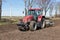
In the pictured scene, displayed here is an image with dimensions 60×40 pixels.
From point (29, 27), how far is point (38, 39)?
6.10 meters

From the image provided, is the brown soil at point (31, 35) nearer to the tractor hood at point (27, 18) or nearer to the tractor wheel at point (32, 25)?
the tractor wheel at point (32, 25)

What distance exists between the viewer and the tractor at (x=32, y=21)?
1905 cm

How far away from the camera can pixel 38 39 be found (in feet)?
43.6

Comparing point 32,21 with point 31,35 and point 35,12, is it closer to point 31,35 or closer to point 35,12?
point 35,12

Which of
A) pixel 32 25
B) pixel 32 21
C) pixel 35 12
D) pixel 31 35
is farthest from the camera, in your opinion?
pixel 35 12

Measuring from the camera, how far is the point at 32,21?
19266 millimetres

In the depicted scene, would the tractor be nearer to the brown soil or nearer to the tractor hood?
the tractor hood

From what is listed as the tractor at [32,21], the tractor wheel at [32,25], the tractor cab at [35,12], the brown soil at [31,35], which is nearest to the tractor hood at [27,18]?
the tractor at [32,21]

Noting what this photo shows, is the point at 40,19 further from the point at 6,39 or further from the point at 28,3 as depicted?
the point at 28,3

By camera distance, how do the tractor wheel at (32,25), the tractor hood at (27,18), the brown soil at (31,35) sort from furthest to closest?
the tractor hood at (27,18), the tractor wheel at (32,25), the brown soil at (31,35)

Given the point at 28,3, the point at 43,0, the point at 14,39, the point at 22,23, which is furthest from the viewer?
the point at 43,0

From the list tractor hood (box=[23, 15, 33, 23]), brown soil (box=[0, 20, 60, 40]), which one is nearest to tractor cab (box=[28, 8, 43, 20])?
tractor hood (box=[23, 15, 33, 23])

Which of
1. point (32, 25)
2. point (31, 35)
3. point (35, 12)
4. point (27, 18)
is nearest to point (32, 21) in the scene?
point (32, 25)

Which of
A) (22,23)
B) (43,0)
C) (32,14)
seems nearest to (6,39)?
(22,23)
